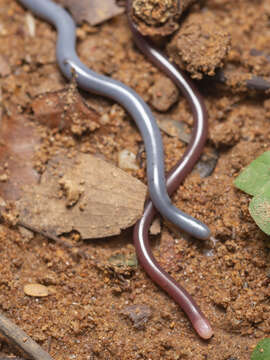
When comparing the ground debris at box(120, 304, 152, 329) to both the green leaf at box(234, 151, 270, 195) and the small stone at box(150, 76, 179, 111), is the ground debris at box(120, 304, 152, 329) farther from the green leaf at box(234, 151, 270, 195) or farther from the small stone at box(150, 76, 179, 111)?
the small stone at box(150, 76, 179, 111)

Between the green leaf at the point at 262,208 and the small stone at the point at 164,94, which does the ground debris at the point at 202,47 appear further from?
the green leaf at the point at 262,208

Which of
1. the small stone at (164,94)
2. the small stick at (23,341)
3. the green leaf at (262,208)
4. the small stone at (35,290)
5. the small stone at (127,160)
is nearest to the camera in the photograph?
the small stick at (23,341)

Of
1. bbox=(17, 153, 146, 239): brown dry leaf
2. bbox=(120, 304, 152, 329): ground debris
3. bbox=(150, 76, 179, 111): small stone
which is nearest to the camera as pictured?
bbox=(120, 304, 152, 329): ground debris

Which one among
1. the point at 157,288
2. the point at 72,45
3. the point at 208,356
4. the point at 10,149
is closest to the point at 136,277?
the point at 157,288

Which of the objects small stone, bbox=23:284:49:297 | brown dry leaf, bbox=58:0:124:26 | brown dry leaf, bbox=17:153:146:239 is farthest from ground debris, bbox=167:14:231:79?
small stone, bbox=23:284:49:297

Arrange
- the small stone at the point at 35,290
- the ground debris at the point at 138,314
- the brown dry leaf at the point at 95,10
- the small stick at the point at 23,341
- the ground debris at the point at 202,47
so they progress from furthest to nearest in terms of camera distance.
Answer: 1. the brown dry leaf at the point at 95,10
2. the ground debris at the point at 202,47
3. the small stone at the point at 35,290
4. the ground debris at the point at 138,314
5. the small stick at the point at 23,341

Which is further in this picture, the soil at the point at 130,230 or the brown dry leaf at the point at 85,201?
the brown dry leaf at the point at 85,201

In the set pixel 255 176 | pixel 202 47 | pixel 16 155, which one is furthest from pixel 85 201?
pixel 202 47

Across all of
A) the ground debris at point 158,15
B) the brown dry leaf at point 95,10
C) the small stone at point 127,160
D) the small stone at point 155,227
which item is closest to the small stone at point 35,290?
the small stone at point 155,227
